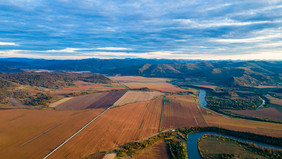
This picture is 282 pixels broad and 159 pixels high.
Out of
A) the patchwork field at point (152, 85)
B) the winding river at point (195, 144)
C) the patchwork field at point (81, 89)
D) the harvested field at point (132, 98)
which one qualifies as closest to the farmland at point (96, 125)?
the winding river at point (195, 144)

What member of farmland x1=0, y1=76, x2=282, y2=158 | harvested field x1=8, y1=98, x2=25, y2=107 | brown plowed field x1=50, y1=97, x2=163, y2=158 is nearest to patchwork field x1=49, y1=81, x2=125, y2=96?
harvested field x1=8, y1=98, x2=25, y2=107

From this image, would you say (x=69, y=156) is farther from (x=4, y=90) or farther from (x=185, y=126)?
(x=4, y=90)

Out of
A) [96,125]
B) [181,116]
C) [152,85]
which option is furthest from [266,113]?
[152,85]

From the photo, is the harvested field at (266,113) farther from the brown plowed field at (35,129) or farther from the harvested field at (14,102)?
the harvested field at (14,102)

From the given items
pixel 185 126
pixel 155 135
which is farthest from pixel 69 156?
pixel 185 126

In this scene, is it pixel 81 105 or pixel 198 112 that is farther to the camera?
pixel 81 105

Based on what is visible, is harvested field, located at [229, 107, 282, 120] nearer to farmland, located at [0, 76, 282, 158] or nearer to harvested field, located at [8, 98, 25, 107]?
farmland, located at [0, 76, 282, 158]
